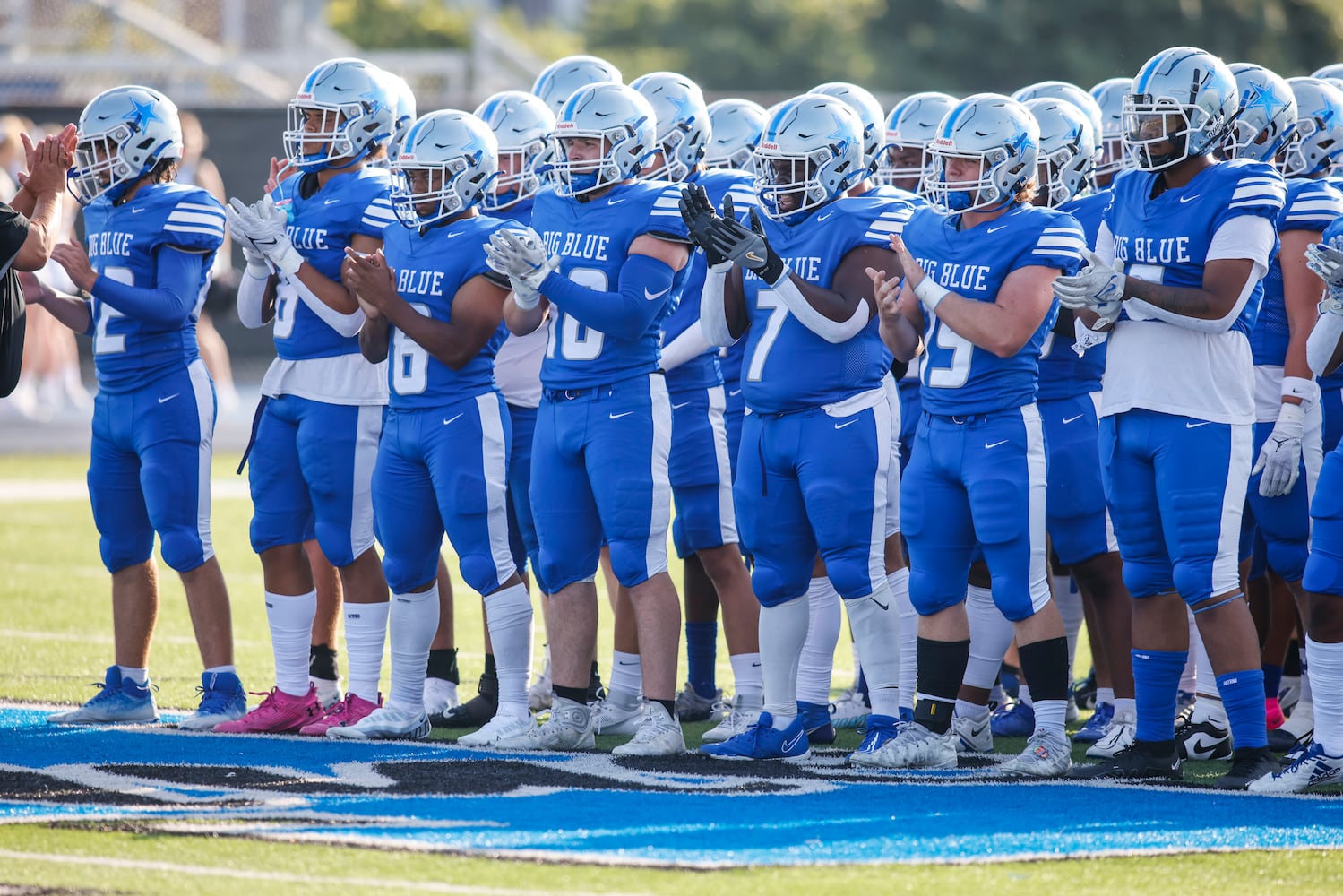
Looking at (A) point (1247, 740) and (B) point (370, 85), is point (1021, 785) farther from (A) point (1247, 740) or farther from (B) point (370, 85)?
(B) point (370, 85)

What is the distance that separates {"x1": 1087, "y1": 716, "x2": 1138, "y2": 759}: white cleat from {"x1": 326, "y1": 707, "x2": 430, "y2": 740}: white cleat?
84.9 inches

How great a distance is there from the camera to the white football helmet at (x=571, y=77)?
7242mm

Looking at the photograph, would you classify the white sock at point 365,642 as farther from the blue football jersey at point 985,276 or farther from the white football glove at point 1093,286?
the white football glove at point 1093,286

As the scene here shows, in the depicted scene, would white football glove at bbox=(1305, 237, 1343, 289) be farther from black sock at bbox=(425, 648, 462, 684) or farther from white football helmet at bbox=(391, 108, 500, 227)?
black sock at bbox=(425, 648, 462, 684)

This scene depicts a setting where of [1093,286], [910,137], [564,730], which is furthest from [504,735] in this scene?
[910,137]

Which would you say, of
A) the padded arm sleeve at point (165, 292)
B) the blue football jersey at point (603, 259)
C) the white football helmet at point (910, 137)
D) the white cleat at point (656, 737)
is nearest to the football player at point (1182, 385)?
the white cleat at point (656, 737)

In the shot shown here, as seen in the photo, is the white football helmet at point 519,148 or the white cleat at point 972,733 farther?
the white football helmet at point 519,148

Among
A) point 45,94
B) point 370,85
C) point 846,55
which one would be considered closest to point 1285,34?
point 846,55

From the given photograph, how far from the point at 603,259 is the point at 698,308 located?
101cm

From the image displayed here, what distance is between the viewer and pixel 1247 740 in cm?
541

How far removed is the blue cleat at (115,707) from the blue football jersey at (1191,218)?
11.4 feet

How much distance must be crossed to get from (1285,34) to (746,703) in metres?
25.1

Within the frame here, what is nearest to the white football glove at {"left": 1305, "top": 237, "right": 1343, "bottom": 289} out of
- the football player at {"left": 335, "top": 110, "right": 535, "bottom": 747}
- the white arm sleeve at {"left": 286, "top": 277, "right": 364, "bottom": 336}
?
the football player at {"left": 335, "top": 110, "right": 535, "bottom": 747}

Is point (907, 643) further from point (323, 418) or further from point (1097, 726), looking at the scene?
point (323, 418)
